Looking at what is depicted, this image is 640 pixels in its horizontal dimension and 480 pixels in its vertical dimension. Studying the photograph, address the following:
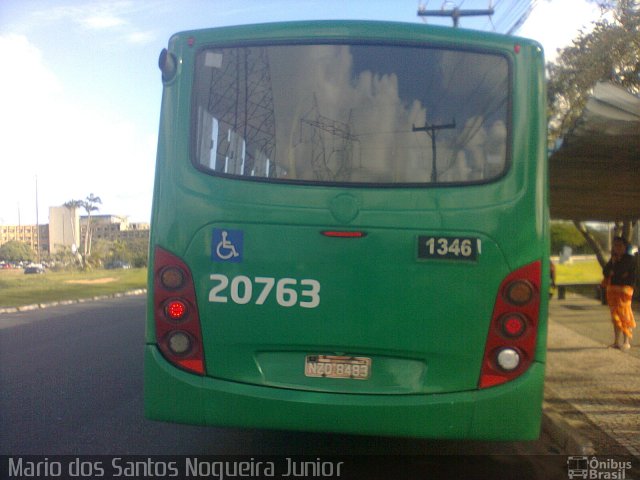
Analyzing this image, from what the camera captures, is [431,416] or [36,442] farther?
[36,442]

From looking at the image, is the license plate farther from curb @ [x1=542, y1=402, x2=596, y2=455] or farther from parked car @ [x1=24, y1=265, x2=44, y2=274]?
parked car @ [x1=24, y1=265, x2=44, y2=274]

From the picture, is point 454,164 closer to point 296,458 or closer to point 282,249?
point 282,249

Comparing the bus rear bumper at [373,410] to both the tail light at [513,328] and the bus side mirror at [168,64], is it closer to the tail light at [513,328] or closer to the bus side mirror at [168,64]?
the tail light at [513,328]

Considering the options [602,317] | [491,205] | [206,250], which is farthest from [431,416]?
[602,317]

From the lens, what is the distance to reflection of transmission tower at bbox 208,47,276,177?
458 centimetres

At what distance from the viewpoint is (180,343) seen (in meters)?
4.51

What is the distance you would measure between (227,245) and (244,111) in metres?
0.90

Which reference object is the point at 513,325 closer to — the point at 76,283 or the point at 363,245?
the point at 363,245

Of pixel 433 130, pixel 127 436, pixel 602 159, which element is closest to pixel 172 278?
pixel 433 130

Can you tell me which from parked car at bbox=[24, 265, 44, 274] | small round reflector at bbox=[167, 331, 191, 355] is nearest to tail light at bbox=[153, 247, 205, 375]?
small round reflector at bbox=[167, 331, 191, 355]

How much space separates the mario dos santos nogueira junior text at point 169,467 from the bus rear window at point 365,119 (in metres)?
2.19

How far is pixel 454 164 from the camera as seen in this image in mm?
4461

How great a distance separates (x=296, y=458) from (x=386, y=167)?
2488mm

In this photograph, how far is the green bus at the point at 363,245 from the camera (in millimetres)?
4367
